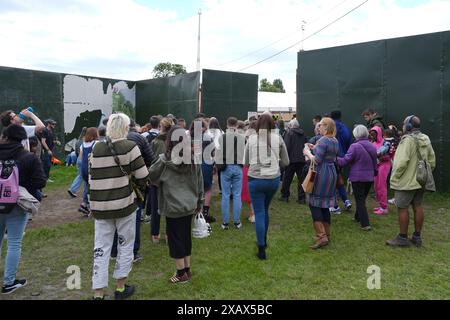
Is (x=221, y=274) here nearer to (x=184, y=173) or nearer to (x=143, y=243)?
(x=184, y=173)

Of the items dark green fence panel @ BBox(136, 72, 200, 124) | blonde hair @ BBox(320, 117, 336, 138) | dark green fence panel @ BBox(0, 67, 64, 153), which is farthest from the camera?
dark green fence panel @ BBox(136, 72, 200, 124)

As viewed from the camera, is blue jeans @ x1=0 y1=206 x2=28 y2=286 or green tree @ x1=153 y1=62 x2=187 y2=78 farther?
green tree @ x1=153 y1=62 x2=187 y2=78

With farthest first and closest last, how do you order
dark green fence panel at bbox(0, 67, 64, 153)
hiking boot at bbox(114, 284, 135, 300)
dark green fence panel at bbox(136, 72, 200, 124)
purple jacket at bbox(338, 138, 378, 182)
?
dark green fence panel at bbox(136, 72, 200, 124), dark green fence panel at bbox(0, 67, 64, 153), purple jacket at bbox(338, 138, 378, 182), hiking boot at bbox(114, 284, 135, 300)

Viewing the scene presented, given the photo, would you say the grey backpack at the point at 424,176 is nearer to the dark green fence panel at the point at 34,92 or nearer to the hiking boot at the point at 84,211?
the hiking boot at the point at 84,211

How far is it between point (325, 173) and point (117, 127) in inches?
116

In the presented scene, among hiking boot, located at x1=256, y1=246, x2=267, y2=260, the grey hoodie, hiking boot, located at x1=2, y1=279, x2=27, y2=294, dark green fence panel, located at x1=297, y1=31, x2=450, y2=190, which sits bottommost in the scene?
hiking boot, located at x1=2, y1=279, x2=27, y2=294

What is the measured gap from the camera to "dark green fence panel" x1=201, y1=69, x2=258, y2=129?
13891 mm

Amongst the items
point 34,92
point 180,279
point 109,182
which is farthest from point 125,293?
point 34,92

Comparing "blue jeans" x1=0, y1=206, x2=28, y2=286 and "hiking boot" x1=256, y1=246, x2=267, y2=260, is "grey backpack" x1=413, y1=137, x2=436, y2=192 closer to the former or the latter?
"hiking boot" x1=256, y1=246, x2=267, y2=260

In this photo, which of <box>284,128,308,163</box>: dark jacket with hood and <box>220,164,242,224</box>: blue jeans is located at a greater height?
<box>284,128,308,163</box>: dark jacket with hood

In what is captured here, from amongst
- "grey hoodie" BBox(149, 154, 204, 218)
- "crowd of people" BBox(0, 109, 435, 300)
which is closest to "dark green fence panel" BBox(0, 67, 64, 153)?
"crowd of people" BBox(0, 109, 435, 300)

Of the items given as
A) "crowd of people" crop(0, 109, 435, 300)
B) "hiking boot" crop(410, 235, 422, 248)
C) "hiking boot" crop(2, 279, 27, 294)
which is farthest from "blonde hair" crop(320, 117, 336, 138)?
"hiking boot" crop(2, 279, 27, 294)

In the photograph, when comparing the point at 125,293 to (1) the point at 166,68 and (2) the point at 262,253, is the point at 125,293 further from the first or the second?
(1) the point at 166,68
